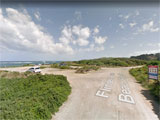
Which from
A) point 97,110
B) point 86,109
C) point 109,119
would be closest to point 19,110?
point 86,109

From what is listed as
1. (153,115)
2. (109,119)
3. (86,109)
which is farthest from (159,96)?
(86,109)

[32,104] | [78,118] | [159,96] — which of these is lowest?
[78,118]

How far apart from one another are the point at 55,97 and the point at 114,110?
299 centimetres

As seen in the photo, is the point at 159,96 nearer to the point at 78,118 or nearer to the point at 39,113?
the point at 78,118

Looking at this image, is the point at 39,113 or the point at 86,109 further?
the point at 86,109

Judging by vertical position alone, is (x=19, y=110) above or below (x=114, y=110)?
above

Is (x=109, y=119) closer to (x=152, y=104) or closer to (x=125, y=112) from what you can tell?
(x=125, y=112)

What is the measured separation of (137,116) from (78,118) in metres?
2.55

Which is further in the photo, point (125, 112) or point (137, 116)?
point (125, 112)

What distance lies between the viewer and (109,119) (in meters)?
Answer: 2.72

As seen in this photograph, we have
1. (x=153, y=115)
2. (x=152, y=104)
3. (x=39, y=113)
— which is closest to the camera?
(x=39, y=113)

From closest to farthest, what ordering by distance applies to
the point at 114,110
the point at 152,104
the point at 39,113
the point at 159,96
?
the point at 39,113
the point at 114,110
the point at 152,104
the point at 159,96

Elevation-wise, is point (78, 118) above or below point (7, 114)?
below

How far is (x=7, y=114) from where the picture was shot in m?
2.05
